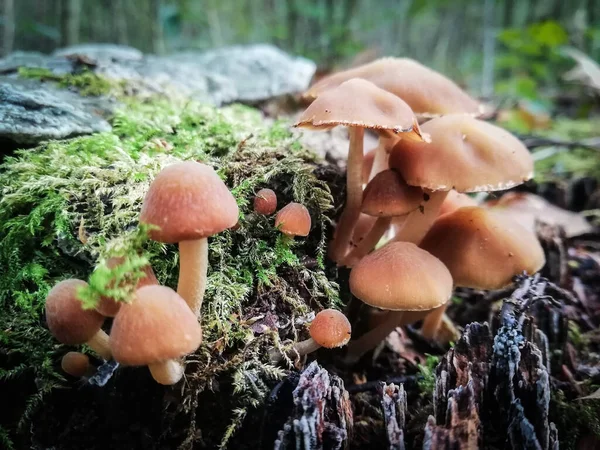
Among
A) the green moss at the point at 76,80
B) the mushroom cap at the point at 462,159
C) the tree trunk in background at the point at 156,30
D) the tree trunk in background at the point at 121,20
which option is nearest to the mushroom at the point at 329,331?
the mushroom cap at the point at 462,159

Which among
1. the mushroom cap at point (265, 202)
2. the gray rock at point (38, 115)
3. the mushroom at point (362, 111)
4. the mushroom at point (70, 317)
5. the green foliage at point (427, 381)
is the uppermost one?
the mushroom at point (362, 111)

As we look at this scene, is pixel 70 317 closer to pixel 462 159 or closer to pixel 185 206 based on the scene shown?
pixel 185 206

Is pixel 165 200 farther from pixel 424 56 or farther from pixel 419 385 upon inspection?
pixel 424 56

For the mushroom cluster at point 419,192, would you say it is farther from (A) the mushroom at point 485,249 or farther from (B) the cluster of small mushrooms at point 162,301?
(B) the cluster of small mushrooms at point 162,301

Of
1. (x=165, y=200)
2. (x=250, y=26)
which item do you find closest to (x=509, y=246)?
(x=165, y=200)

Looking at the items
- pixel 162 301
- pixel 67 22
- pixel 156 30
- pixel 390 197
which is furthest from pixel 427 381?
pixel 156 30

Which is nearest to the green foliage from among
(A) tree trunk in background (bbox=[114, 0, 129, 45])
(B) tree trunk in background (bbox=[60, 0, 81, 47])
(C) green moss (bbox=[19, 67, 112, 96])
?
→ (C) green moss (bbox=[19, 67, 112, 96])
